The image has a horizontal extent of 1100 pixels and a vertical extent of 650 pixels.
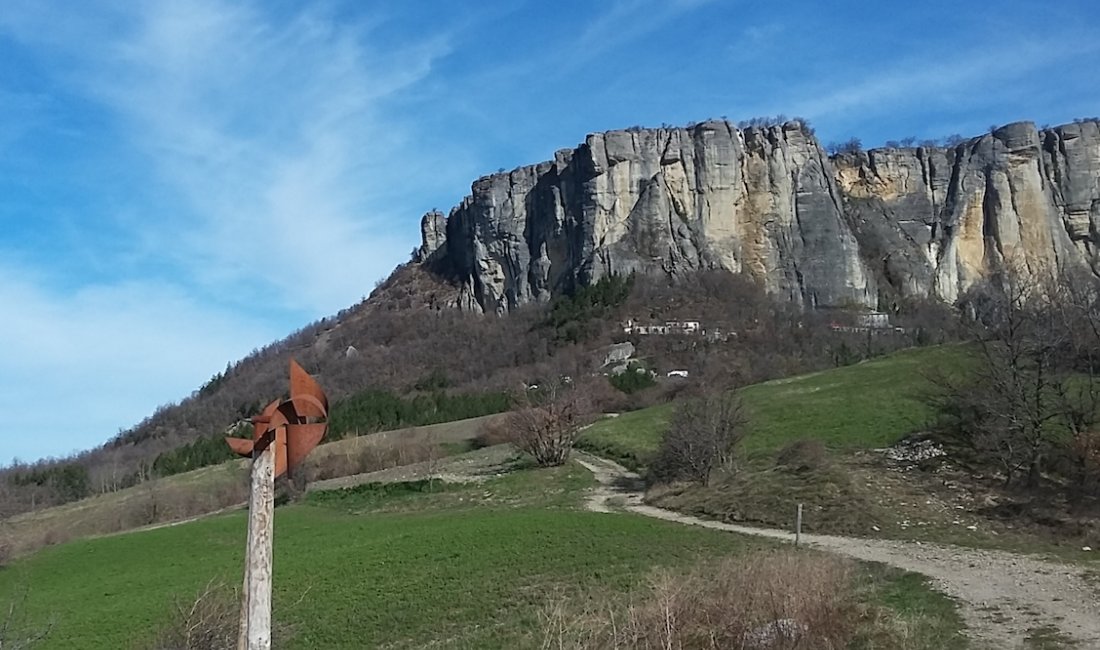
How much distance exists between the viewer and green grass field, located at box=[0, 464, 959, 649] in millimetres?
17734

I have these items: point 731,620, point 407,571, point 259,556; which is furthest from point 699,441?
point 259,556

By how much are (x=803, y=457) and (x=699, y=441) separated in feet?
14.9

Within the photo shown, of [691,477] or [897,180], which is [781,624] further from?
[897,180]

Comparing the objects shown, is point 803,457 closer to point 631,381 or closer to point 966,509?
point 966,509

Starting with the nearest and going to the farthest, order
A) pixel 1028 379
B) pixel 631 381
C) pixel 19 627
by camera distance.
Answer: pixel 19 627, pixel 1028 379, pixel 631 381

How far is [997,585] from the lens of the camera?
17.7m

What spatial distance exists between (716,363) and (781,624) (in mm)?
79470

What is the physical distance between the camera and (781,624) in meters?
10.5

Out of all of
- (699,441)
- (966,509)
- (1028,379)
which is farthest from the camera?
(699,441)

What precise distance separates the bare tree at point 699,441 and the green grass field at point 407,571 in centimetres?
471

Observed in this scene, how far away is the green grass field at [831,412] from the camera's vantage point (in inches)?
1738

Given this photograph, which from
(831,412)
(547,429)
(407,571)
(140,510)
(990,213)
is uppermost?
(990,213)

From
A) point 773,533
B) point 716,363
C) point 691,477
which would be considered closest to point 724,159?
point 716,363

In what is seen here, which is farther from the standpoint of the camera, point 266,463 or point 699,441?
point 699,441
